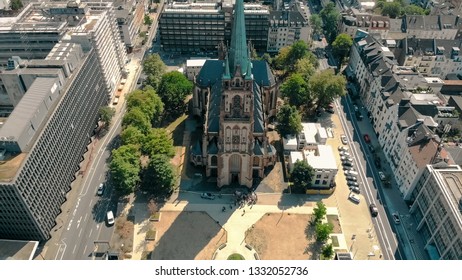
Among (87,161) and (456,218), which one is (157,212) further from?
(456,218)

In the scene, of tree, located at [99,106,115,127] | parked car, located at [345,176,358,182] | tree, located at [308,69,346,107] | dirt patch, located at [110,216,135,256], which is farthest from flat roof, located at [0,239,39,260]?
tree, located at [308,69,346,107]

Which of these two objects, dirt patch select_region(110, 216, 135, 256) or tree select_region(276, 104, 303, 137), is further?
tree select_region(276, 104, 303, 137)

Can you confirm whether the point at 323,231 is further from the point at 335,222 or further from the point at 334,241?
the point at 335,222

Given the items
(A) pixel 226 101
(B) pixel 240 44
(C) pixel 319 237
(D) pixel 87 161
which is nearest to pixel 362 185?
(C) pixel 319 237

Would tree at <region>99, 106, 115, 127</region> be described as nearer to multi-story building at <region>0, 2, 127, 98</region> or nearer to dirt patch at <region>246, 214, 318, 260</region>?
multi-story building at <region>0, 2, 127, 98</region>

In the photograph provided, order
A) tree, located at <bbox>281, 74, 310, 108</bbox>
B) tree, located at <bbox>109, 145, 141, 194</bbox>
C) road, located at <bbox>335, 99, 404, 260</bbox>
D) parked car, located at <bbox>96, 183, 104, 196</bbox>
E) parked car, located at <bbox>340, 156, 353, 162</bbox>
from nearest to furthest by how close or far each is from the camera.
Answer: road, located at <bbox>335, 99, 404, 260</bbox> → tree, located at <bbox>109, 145, 141, 194</bbox> → parked car, located at <bbox>96, 183, 104, 196</bbox> → parked car, located at <bbox>340, 156, 353, 162</bbox> → tree, located at <bbox>281, 74, 310, 108</bbox>

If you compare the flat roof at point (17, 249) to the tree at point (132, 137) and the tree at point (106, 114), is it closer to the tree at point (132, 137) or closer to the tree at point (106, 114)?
the tree at point (132, 137)

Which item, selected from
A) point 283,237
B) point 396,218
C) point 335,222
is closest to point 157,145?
point 283,237
